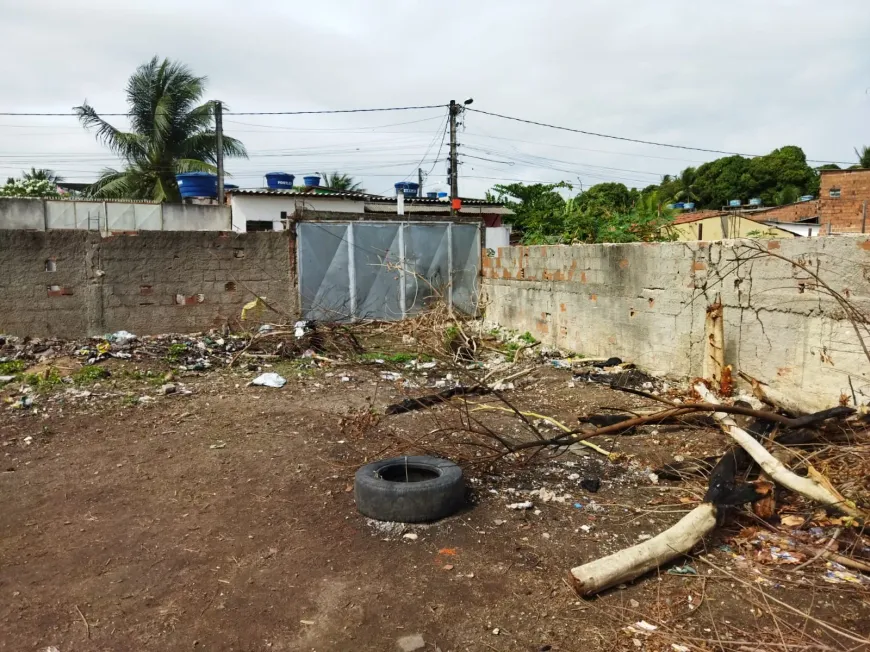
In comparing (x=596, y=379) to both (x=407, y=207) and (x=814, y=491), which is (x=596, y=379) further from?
(x=407, y=207)

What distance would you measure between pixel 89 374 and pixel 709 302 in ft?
22.1

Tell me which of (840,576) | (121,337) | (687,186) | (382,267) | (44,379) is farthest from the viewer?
(687,186)

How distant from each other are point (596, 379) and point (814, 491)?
12.0ft

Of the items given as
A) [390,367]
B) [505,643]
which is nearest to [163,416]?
[390,367]

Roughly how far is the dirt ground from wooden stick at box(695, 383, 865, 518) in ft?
1.03

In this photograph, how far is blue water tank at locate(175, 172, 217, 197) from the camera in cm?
1792

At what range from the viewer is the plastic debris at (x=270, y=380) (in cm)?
686

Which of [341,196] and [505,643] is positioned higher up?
[341,196]

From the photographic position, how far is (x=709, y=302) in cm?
610

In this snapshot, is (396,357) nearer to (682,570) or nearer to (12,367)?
(12,367)

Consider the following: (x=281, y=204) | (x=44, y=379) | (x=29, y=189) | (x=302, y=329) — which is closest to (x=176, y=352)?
(x=44, y=379)

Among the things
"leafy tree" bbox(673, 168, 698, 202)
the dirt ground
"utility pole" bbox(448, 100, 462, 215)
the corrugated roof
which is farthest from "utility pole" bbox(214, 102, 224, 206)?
"leafy tree" bbox(673, 168, 698, 202)

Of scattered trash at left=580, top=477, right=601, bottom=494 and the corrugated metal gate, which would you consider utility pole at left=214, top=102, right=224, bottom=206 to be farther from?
scattered trash at left=580, top=477, right=601, bottom=494

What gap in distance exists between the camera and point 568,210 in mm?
11141
